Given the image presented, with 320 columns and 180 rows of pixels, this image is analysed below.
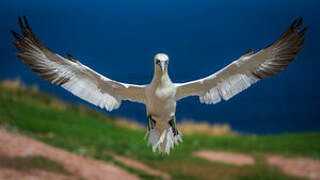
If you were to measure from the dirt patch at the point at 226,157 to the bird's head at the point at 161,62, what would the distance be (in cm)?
876

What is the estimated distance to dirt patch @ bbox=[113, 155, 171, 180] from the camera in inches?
471

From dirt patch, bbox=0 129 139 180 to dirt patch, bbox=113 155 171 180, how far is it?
0.94m

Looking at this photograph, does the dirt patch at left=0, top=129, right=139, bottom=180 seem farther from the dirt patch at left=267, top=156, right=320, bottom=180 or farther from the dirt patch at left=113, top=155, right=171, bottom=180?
the dirt patch at left=267, top=156, right=320, bottom=180

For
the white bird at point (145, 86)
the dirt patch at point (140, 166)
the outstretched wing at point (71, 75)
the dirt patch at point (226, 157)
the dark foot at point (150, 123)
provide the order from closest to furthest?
the dark foot at point (150, 123) → the white bird at point (145, 86) → the outstretched wing at point (71, 75) → the dirt patch at point (140, 166) → the dirt patch at point (226, 157)

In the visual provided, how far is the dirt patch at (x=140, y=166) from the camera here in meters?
12.0

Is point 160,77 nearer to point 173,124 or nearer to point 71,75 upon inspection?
point 173,124

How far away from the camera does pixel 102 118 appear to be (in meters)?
19.8

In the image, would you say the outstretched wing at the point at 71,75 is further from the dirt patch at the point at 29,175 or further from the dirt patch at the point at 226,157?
the dirt patch at the point at 226,157

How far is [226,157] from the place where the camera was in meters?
14.2

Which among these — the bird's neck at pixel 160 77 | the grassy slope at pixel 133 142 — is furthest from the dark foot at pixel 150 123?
the grassy slope at pixel 133 142

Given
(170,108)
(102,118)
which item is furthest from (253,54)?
(102,118)

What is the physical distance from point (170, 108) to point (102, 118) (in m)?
14.7

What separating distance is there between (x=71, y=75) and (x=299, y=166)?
896 centimetres

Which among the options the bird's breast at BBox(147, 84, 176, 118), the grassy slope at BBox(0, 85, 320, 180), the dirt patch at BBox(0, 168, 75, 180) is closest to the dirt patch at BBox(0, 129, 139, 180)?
the dirt patch at BBox(0, 168, 75, 180)
